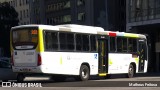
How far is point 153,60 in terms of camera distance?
56125mm

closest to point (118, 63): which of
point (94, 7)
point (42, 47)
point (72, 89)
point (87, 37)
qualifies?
point (87, 37)

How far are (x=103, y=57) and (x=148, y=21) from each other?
2582 centimetres

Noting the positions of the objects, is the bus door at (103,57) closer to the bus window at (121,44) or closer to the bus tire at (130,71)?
the bus window at (121,44)

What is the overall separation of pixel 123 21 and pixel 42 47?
204 feet

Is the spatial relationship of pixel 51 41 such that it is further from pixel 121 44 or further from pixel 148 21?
pixel 148 21

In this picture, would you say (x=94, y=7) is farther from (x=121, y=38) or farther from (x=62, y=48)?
(x=62, y=48)

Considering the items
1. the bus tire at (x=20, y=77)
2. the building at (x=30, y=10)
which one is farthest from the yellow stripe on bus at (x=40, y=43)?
the building at (x=30, y=10)

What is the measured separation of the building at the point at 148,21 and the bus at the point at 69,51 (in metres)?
22.2

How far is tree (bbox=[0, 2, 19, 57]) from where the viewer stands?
84.8 meters

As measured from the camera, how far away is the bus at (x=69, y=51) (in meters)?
21.7

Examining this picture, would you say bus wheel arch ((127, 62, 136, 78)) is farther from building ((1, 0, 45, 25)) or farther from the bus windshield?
building ((1, 0, 45, 25))

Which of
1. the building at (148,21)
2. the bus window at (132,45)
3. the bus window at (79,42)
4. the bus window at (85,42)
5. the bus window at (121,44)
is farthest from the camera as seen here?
the building at (148,21)

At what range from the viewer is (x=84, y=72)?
2461 cm

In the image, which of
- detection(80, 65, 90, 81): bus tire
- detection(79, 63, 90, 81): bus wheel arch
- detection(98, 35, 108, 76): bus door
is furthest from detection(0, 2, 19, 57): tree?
detection(80, 65, 90, 81): bus tire
